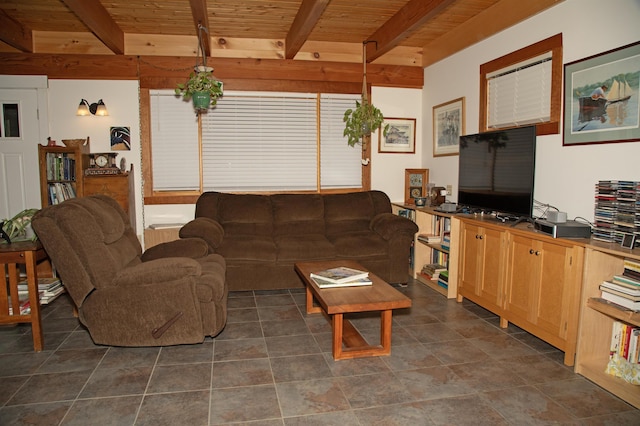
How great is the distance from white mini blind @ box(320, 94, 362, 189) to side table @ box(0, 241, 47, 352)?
11.1 ft

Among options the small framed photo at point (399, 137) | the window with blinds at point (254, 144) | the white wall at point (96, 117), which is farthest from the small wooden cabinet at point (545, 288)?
the white wall at point (96, 117)

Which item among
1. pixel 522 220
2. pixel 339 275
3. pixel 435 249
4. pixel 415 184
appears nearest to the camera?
pixel 339 275

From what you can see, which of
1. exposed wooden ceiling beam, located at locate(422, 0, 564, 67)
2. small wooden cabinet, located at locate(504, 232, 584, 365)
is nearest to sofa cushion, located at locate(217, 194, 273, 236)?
small wooden cabinet, located at locate(504, 232, 584, 365)

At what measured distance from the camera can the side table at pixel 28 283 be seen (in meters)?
2.94

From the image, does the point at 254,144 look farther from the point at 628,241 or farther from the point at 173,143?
the point at 628,241

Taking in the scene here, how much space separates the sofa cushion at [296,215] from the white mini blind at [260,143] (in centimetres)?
48

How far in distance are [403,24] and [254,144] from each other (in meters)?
2.21

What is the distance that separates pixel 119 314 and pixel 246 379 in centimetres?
94

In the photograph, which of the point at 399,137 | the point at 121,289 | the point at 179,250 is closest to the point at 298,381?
the point at 121,289

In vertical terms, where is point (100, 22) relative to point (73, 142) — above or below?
above

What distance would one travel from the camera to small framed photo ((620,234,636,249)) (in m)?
2.46

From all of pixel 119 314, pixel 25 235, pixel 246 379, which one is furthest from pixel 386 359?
pixel 25 235

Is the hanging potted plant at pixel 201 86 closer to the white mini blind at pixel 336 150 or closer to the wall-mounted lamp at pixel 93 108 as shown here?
the wall-mounted lamp at pixel 93 108

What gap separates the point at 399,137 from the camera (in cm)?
571
